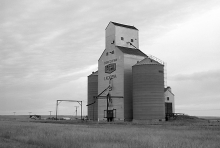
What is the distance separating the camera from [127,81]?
68688 millimetres

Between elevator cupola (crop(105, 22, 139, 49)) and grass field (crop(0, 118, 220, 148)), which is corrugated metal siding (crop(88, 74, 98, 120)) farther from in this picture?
grass field (crop(0, 118, 220, 148))

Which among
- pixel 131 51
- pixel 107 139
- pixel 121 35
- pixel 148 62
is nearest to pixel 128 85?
pixel 148 62

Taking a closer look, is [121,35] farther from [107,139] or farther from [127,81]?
[107,139]

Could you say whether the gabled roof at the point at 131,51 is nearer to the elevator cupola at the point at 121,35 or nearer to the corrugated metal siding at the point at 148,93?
the elevator cupola at the point at 121,35

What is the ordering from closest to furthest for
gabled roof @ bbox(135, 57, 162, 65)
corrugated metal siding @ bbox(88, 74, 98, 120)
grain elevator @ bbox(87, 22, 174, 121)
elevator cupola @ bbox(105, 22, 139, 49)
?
grain elevator @ bbox(87, 22, 174, 121) → gabled roof @ bbox(135, 57, 162, 65) → elevator cupola @ bbox(105, 22, 139, 49) → corrugated metal siding @ bbox(88, 74, 98, 120)

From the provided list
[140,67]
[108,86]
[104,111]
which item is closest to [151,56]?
[140,67]

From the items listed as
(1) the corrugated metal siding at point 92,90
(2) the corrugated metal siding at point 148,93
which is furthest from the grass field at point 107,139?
(1) the corrugated metal siding at point 92,90

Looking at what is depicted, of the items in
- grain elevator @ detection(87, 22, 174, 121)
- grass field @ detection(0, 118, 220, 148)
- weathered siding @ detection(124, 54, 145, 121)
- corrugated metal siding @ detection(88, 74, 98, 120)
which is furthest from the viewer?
corrugated metal siding @ detection(88, 74, 98, 120)

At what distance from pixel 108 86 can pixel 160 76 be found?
14.0 metres

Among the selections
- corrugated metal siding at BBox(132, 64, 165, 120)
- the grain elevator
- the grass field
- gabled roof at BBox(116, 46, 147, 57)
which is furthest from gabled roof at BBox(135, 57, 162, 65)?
the grass field

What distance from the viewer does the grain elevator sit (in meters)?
63.2

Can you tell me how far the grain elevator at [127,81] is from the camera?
208 feet

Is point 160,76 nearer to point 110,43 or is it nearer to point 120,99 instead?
point 120,99

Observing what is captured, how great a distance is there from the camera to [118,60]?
69500 millimetres
